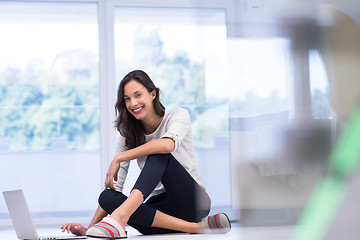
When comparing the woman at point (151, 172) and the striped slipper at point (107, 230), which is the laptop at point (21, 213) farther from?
the striped slipper at point (107, 230)

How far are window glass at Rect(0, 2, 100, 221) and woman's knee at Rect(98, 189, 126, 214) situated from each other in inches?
65.3

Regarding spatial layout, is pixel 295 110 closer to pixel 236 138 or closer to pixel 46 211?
pixel 236 138

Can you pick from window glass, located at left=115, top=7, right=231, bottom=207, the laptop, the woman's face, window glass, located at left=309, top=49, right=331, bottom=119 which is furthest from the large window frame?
window glass, located at left=309, top=49, right=331, bottom=119

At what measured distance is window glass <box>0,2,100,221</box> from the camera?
375 centimetres

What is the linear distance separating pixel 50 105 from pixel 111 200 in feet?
6.24

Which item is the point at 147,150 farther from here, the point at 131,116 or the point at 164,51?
the point at 164,51

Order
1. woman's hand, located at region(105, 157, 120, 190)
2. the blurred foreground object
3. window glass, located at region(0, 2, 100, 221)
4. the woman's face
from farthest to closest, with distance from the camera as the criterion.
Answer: window glass, located at region(0, 2, 100, 221) < the woman's face < woman's hand, located at region(105, 157, 120, 190) < the blurred foreground object

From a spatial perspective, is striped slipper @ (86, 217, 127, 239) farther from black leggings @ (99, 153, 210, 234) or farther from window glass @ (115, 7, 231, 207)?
window glass @ (115, 7, 231, 207)

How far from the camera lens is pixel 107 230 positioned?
1793 millimetres

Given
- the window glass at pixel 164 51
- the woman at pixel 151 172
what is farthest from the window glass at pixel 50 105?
the woman at pixel 151 172

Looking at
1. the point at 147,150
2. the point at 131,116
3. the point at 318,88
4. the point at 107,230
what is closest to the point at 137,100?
the point at 131,116

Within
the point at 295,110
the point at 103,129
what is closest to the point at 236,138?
the point at 295,110

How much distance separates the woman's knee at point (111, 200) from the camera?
2133 millimetres

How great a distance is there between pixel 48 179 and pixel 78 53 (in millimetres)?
1076
